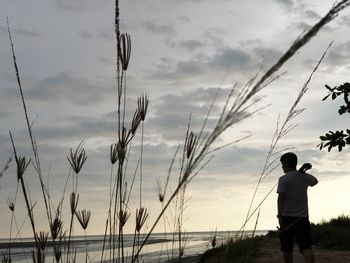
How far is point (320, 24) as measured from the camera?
4.37 ft

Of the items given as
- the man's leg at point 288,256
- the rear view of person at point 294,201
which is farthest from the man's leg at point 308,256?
the man's leg at point 288,256

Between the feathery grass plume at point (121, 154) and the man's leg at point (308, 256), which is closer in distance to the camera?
the feathery grass plume at point (121, 154)

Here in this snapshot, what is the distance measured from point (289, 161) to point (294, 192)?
1.42ft

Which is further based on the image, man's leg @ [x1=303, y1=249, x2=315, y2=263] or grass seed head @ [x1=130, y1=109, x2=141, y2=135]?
man's leg @ [x1=303, y1=249, x2=315, y2=263]

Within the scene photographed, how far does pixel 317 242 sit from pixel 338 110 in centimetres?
784

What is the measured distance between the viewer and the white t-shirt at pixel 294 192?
7203 millimetres

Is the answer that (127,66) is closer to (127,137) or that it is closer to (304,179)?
(127,137)

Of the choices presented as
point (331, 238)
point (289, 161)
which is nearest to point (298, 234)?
point (289, 161)

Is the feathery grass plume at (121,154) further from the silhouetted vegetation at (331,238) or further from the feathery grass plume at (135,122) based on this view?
the silhouetted vegetation at (331,238)

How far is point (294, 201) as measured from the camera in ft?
23.7

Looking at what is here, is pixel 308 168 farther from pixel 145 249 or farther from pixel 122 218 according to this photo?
pixel 145 249

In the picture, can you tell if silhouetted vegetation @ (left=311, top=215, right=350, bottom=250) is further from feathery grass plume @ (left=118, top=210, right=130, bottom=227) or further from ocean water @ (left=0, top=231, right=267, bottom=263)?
feathery grass plume @ (left=118, top=210, right=130, bottom=227)

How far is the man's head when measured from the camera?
7.32m

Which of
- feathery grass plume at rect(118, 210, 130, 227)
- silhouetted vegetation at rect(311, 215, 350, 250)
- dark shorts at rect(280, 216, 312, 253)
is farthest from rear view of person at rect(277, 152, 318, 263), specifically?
silhouetted vegetation at rect(311, 215, 350, 250)
